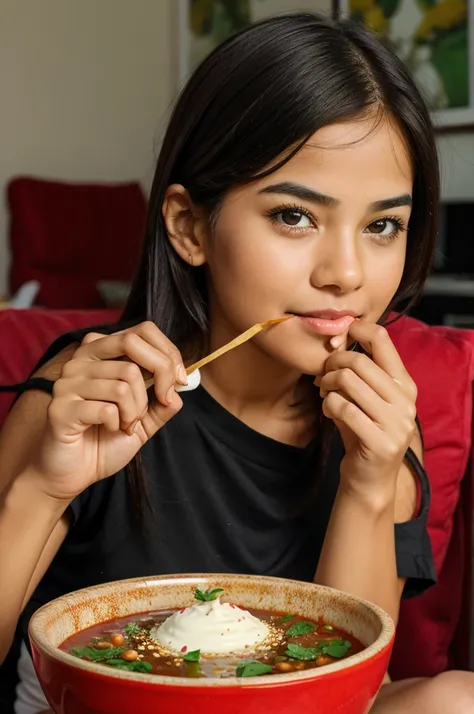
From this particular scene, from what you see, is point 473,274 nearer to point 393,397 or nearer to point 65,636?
point 393,397

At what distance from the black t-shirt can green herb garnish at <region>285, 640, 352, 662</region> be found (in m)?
0.52

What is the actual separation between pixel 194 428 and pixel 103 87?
15.4ft

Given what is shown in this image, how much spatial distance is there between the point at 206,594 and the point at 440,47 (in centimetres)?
431

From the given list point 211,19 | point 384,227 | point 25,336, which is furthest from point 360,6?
point 384,227

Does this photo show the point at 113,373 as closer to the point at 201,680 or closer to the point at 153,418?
the point at 153,418

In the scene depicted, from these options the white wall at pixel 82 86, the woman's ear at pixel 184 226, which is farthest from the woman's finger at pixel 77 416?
the white wall at pixel 82 86

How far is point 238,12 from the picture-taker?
17.6ft

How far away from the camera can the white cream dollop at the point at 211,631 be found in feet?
2.43

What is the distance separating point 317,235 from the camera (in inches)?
43.6

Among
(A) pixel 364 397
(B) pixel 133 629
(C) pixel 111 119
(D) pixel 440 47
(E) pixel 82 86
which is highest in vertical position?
(D) pixel 440 47

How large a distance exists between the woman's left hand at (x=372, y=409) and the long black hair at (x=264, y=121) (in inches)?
9.7

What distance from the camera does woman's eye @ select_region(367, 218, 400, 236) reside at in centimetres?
116

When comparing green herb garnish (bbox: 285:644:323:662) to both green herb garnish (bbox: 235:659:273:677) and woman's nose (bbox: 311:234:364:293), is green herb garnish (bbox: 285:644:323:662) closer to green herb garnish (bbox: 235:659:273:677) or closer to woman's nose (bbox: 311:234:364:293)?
green herb garnish (bbox: 235:659:273:677)

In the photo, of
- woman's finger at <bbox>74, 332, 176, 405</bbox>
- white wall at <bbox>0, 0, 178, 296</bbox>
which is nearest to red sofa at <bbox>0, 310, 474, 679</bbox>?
woman's finger at <bbox>74, 332, 176, 405</bbox>
